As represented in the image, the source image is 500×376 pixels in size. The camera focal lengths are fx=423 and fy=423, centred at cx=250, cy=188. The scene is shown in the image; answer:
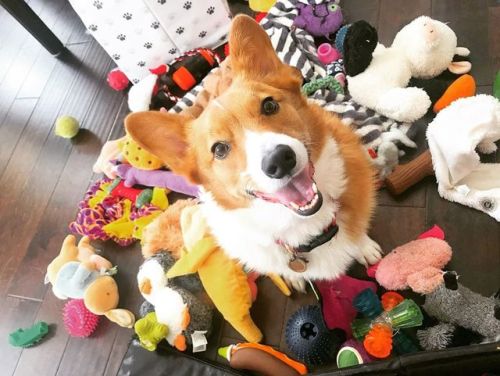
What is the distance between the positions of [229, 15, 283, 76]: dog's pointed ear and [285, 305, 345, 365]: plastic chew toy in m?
0.87

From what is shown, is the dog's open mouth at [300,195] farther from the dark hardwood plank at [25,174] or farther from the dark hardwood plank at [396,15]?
the dark hardwood plank at [25,174]

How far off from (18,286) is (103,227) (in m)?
0.62

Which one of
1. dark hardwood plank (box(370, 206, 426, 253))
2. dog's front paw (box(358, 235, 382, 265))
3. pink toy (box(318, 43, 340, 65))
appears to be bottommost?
dark hardwood plank (box(370, 206, 426, 253))

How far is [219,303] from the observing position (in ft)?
5.25

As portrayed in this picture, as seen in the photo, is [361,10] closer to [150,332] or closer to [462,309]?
[462,309]

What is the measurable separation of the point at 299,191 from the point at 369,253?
606mm

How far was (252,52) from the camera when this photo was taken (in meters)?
1.27

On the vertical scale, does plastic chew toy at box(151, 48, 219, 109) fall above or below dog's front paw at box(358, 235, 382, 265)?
above

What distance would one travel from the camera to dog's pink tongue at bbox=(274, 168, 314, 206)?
114 cm

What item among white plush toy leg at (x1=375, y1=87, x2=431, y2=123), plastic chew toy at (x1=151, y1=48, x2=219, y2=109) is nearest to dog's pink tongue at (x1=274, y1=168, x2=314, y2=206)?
white plush toy leg at (x1=375, y1=87, x2=431, y2=123)

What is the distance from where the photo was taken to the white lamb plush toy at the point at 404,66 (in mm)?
1743

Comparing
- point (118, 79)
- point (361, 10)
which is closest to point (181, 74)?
point (118, 79)

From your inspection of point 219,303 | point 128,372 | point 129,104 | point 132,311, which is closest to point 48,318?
point 132,311

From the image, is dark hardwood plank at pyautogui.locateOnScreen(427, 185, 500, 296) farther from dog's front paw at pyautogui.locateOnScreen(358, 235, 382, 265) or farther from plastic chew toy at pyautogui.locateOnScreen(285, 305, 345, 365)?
plastic chew toy at pyautogui.locateOnScreen(285, 305, 345, 365)
